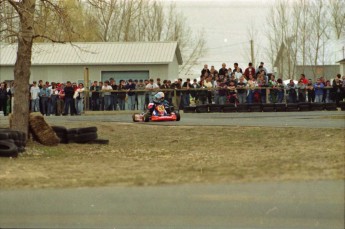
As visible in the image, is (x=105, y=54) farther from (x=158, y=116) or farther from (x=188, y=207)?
(x=188, y=207)

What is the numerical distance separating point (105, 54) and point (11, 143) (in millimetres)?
29411

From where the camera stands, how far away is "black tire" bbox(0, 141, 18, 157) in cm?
1399

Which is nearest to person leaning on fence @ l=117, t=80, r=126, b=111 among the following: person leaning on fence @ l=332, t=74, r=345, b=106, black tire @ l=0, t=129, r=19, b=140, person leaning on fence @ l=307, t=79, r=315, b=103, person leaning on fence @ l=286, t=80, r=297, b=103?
person leaning on fence @ l=286, t=80, r=297, b=103

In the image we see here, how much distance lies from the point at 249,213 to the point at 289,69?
164 ft

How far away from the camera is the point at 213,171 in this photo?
9984mm

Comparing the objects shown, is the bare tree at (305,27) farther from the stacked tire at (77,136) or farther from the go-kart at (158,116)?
the stacked tire at (77,136)

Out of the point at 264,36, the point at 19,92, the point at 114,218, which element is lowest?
the point at 114,218

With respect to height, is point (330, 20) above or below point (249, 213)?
above

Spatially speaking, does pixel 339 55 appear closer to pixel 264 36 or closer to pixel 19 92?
pixel 264 36

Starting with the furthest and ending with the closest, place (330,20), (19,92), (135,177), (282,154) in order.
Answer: (330,20)
(19,92)
(282,154)
(135,177)

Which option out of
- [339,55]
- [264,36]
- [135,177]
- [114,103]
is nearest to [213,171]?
[135,177]

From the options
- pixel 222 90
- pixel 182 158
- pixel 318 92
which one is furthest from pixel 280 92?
pixel 182 158

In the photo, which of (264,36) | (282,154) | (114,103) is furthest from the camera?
(264,36)

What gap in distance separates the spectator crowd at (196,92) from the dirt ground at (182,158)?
9.16 meters
